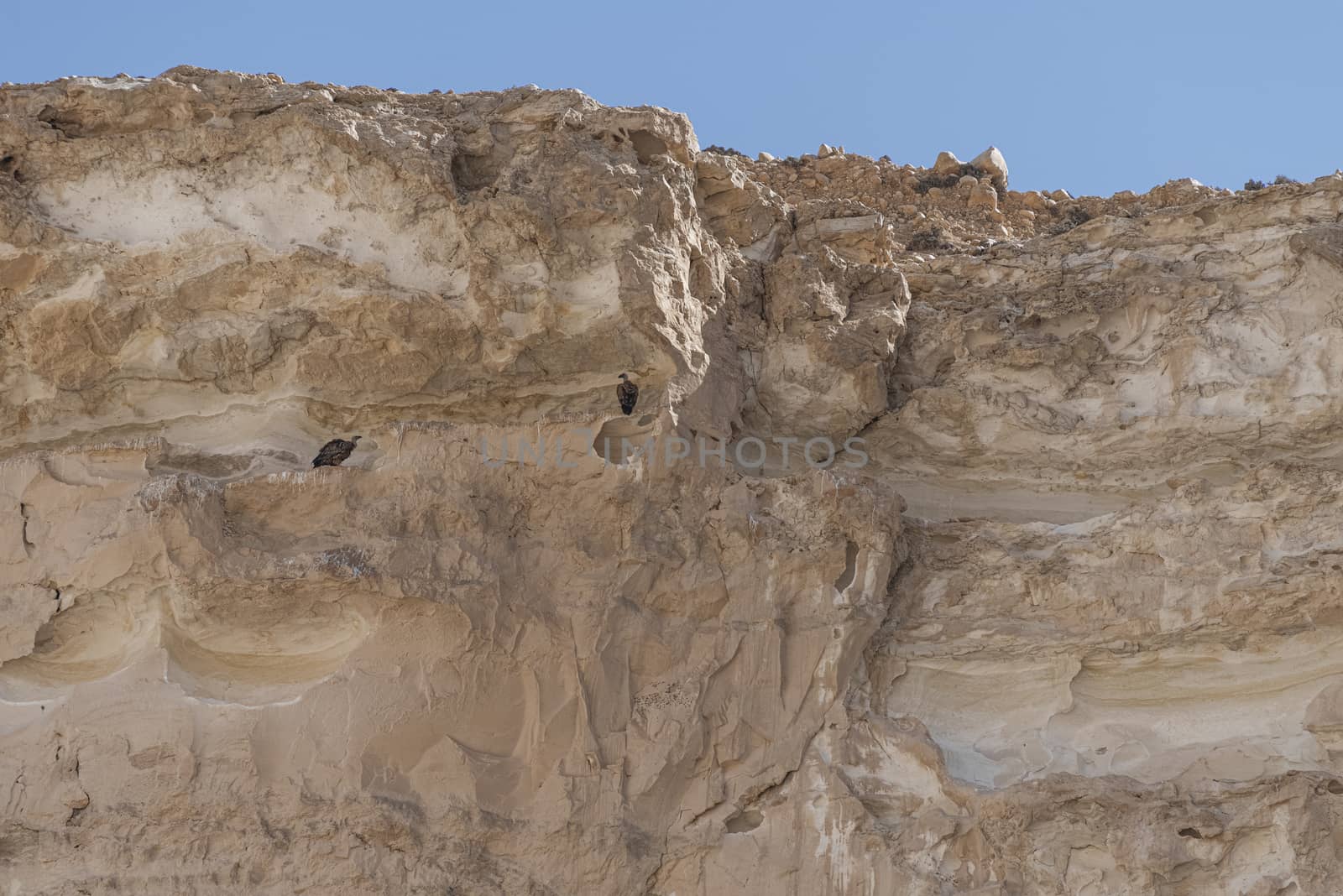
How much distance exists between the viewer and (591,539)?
9.31 metres

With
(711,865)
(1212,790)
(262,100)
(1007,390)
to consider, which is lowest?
(711,865)

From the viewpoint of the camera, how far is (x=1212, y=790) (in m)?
8.53

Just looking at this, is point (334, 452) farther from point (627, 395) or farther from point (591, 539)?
point (627, 395)

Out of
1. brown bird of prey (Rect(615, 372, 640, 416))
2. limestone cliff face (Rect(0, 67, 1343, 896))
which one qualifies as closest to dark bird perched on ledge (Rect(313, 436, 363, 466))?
limestone cliff face (Rect(0, 67, 1343, 896))

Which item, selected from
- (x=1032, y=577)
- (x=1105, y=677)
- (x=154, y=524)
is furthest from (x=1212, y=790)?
(x=154, y=524)

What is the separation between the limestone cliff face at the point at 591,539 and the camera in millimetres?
8453

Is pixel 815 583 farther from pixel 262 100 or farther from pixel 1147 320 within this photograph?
pixel 262 100

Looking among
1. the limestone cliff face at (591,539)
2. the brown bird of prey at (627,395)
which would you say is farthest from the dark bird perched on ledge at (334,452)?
the brown bird of prey at (627,395)

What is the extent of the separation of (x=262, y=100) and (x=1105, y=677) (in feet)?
21.6

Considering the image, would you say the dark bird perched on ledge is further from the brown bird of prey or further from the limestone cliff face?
the brown bird of prey

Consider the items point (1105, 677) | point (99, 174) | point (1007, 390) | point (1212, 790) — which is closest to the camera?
point (1212, 790)

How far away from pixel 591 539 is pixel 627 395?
1.07 metres

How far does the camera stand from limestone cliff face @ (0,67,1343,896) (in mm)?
8453

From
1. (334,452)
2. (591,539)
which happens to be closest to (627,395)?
(591,539)
